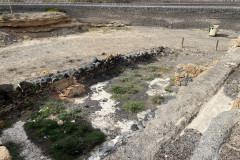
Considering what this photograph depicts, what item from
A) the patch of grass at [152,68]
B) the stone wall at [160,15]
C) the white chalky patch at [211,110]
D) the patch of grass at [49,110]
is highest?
the stone wall at [160,15]

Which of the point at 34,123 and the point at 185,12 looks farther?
the point at 185,12

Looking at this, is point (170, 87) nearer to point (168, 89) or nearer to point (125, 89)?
point (168, 89)

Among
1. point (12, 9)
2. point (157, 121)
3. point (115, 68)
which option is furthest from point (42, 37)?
point (157, 121)

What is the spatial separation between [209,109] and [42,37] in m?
15.6

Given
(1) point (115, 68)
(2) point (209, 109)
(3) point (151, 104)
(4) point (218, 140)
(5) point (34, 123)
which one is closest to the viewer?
(4) point (218, 140)

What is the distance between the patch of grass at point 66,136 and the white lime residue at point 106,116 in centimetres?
31

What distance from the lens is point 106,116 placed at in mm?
7035

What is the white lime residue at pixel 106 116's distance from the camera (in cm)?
654

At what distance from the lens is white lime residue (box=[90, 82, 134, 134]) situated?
654 cm

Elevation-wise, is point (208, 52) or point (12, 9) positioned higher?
point (12, 9)

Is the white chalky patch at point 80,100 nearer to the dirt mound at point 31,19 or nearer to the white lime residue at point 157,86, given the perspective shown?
the white lime residue at point 157,86

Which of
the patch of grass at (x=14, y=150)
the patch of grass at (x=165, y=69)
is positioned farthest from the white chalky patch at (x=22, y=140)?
the patch of grass at (x=165, y=69)

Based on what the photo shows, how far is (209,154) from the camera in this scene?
336 cm

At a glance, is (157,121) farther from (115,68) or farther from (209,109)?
(115,68)
